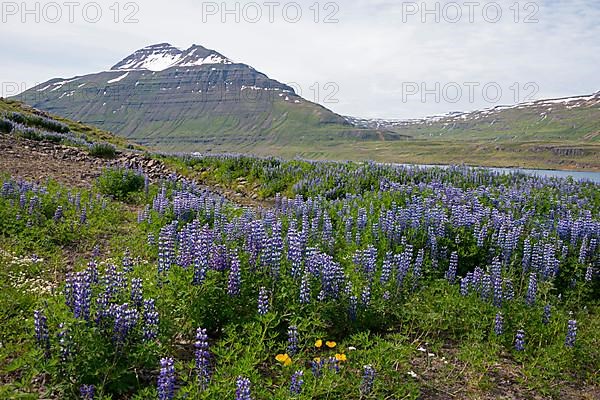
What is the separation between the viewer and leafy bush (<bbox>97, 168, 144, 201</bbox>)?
10.7 meters

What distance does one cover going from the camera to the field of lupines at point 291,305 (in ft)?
11.8

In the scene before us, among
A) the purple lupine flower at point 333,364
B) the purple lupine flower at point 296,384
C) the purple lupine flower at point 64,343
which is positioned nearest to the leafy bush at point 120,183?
the purple lupine flower at point 64,343

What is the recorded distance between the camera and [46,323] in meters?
3.53

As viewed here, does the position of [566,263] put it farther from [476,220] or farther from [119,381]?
[119,381]

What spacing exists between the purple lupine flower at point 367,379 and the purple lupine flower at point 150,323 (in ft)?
5.62

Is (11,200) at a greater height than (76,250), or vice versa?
(11,200)

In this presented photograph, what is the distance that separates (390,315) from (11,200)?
20.7ft

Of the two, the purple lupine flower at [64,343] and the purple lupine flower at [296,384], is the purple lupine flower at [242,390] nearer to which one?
the purple lupine flower at [296,384]

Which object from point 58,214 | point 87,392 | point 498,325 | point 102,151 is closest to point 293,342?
point 87,392

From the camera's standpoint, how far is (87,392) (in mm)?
3252

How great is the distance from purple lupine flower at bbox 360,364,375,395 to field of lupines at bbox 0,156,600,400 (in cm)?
1

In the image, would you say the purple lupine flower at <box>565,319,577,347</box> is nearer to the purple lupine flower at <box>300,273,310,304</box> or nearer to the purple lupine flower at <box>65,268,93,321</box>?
the purple lupine flower at <box>300,273,310,304</box>

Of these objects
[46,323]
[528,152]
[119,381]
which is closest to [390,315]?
[119,381]

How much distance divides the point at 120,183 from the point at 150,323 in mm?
7830
